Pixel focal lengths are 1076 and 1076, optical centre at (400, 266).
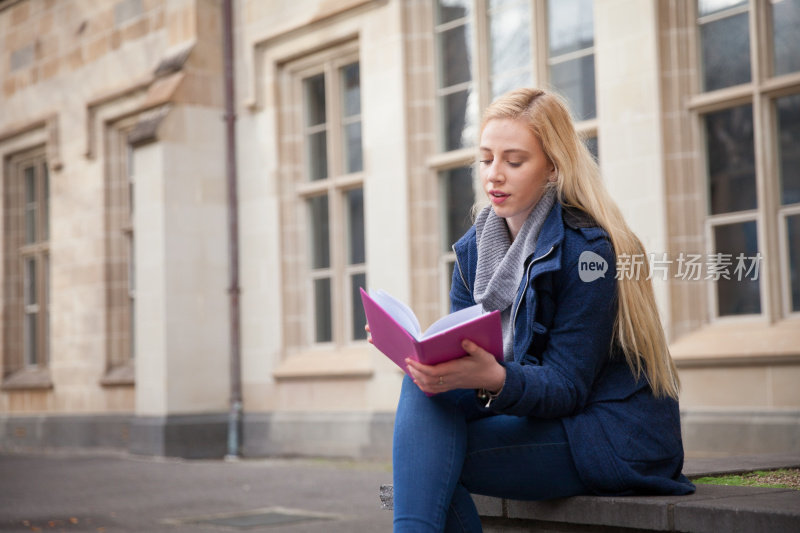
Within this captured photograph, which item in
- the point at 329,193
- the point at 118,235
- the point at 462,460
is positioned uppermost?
the point at 329,193

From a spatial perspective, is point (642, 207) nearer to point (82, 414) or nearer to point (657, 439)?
point (657, 439)

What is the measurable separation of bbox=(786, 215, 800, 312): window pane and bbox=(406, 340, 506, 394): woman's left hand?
4699 mm

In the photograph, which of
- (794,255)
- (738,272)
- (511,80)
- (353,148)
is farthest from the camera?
(353,148)

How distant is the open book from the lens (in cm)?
238

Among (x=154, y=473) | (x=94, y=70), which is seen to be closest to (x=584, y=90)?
(x=154, y=473)

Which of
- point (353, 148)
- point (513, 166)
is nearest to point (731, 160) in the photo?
point (353, 148)

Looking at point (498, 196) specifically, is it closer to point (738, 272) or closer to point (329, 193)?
point (738, 272)

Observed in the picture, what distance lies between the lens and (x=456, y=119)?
9.09m

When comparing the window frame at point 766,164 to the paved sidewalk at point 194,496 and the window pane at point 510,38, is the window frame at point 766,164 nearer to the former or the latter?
the window pane at point 510,38

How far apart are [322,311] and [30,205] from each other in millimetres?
5884

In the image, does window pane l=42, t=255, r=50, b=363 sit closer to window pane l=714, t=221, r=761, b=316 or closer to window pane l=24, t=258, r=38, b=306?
window pane l=24, t=258, r=38, b=306

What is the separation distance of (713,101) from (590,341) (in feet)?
16.0

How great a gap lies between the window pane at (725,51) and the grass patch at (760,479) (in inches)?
156

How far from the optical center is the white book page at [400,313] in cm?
253
